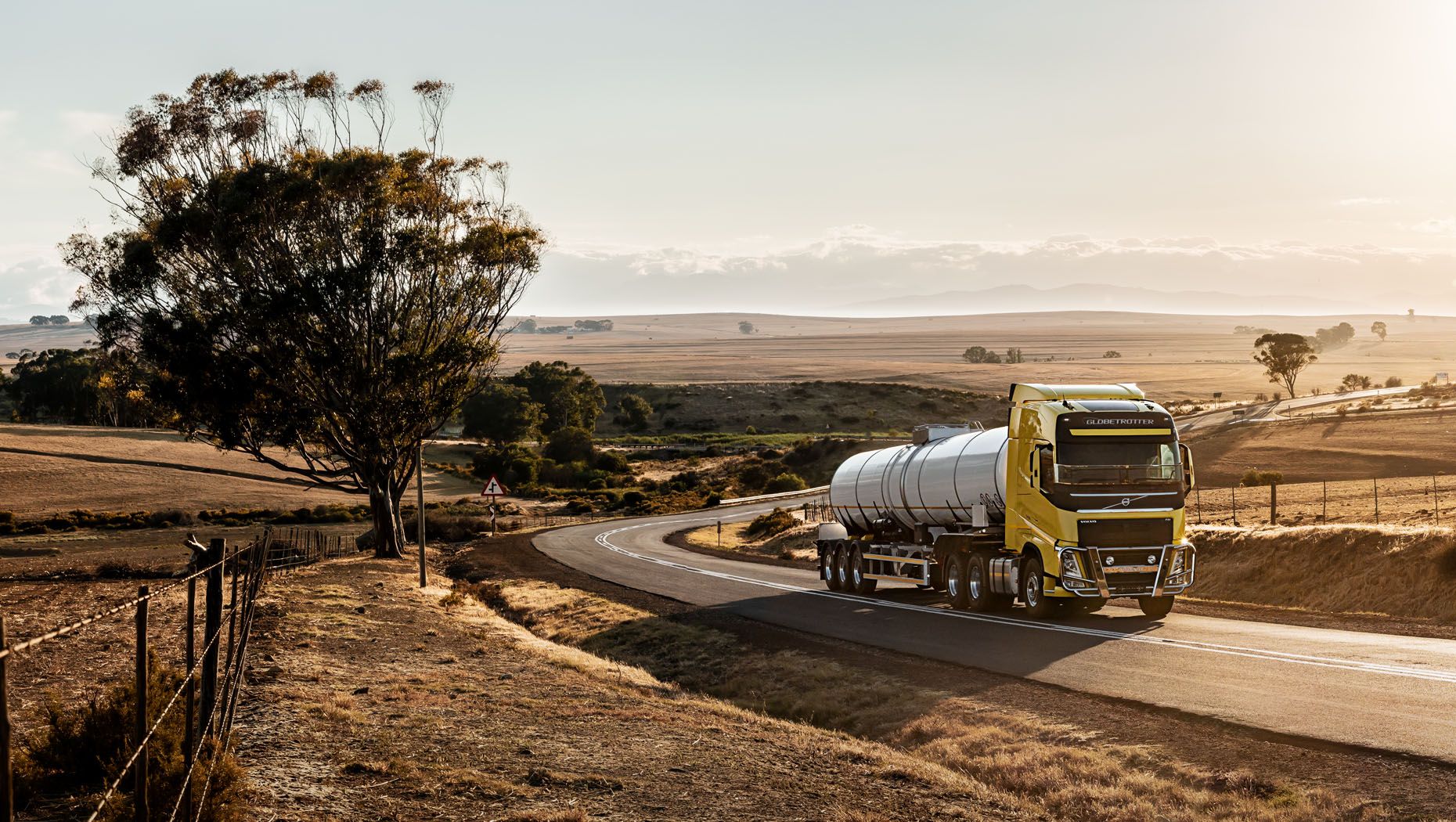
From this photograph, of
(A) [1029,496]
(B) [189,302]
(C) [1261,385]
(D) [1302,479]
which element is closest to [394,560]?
(B) [189,302]

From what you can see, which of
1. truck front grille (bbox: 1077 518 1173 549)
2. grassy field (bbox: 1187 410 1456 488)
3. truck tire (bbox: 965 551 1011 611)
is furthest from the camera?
grassy field (bbox: 1187 410 1456 488)

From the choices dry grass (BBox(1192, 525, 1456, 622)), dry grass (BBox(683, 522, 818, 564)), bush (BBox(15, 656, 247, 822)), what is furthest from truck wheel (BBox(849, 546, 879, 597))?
bush (BBox(15, 656, 247, 822))

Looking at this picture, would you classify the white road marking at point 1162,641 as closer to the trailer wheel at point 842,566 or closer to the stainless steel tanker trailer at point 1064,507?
the trailer wheel at point 842,566

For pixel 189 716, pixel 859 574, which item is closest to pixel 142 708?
pixel 189 716

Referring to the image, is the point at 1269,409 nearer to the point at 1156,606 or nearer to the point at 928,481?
the point at 928,481

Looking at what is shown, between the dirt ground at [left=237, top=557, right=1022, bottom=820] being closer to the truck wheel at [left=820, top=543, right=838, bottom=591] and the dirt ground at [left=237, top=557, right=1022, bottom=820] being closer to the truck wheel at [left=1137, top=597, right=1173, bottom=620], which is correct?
A: the truck wheel at [left=1137, top=597, right=1173, bottom=620]

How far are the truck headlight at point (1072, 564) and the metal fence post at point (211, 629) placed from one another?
1553 centimetres

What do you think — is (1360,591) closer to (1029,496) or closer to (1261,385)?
(1029,496)

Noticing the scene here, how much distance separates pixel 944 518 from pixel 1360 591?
8.71 meters

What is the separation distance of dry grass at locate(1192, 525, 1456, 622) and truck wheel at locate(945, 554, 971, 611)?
6.93 metres

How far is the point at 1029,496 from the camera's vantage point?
76.5ft

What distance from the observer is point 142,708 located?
6.90 metres

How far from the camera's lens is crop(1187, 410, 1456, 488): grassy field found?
66750 mm

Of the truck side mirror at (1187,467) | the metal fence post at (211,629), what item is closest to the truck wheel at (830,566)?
the truck side mirror at (1187,467)
